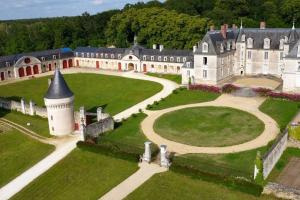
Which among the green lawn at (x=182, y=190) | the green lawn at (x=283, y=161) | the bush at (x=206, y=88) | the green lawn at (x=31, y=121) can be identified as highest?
the bush at (x=206, y=88)

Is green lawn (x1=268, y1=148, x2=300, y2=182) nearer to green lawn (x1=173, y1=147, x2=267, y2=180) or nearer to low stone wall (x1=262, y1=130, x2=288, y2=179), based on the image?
low stone wall (x1=262, y1=130, x2=288, y2=179)

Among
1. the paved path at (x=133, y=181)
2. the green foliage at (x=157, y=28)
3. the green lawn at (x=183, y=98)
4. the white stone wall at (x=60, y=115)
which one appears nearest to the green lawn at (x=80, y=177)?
the paved path at (x=133, y=181)

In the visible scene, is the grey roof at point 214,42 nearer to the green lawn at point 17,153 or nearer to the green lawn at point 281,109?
the green lawn at point 281,109

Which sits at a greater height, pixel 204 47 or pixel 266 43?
pixel 266 43

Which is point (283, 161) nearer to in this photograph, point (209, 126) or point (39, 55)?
point (209, 126)

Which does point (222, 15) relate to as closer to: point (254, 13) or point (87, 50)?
point (254, 13)

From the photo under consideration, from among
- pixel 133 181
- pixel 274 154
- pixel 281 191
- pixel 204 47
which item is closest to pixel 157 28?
pixel 204 47
